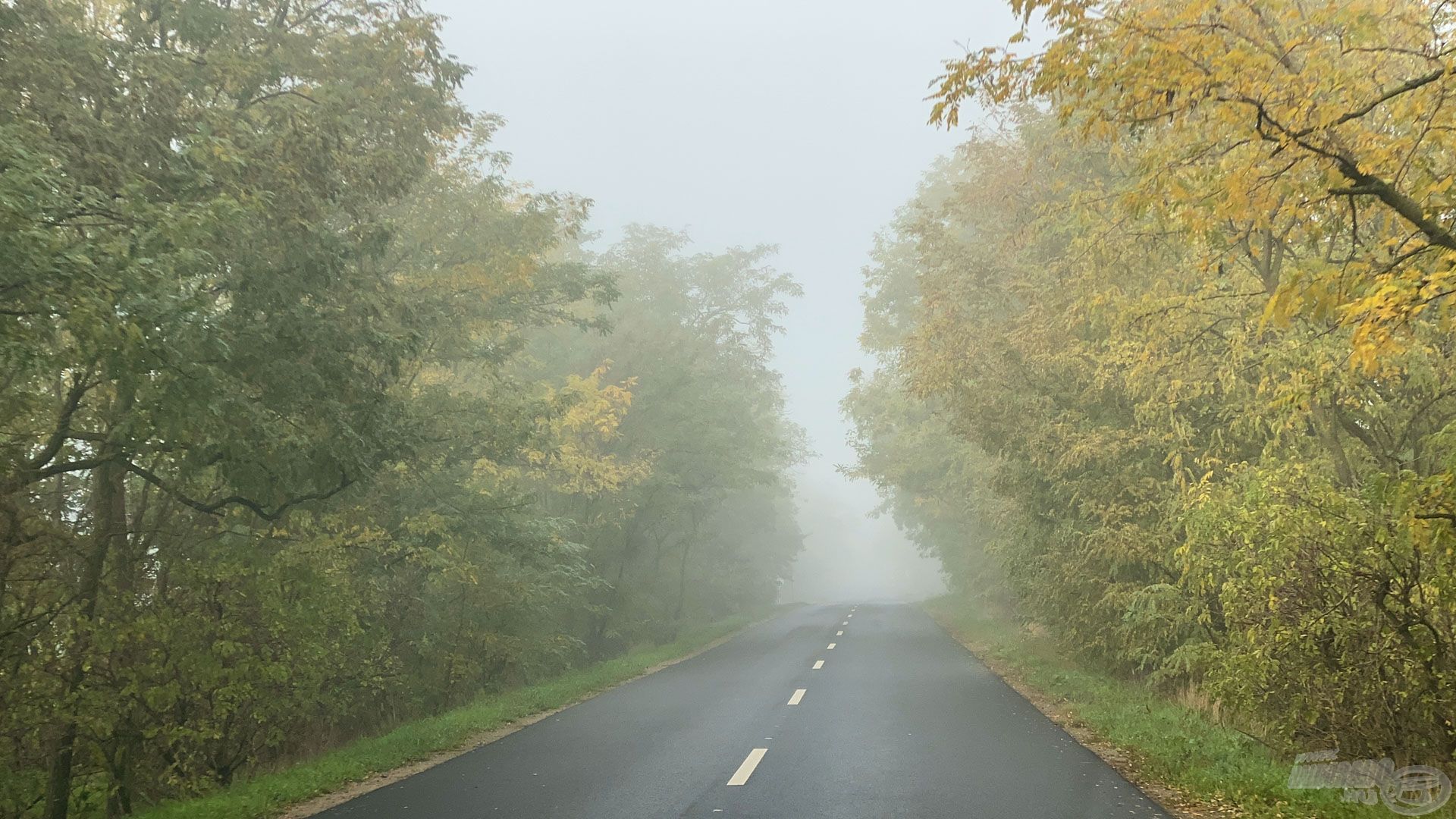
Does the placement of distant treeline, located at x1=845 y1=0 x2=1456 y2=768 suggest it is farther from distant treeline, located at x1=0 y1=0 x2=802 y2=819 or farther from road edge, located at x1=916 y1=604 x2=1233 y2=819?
distant treeline, located at x1=0 y1=0 x2=802 y2=819

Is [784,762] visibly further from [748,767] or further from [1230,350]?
[1230,350]

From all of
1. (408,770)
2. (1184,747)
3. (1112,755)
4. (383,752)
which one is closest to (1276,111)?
(1184,747)

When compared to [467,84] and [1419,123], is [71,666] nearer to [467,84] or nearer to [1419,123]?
[467,84]

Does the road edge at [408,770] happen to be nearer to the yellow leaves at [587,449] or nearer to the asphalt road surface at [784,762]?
the asphalt road surface at [784,762]

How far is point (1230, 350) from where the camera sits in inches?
399

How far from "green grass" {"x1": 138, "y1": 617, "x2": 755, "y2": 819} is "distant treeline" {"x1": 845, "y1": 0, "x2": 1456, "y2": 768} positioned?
25.7 feet

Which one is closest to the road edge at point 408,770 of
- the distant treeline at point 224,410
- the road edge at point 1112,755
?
the distant treeline at point 224,410

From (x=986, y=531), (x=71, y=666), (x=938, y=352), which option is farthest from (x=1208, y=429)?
(x=986, y=531)

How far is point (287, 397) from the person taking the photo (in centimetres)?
881

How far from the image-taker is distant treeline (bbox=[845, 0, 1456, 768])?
5.42 m

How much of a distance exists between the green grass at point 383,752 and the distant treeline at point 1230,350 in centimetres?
783

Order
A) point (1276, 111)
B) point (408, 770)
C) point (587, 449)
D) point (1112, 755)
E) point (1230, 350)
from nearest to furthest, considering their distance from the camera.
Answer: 1. point (1276, 111)
2. point (1112, 755)
3. point (408, 770)
4. point (1230, 350)
5. point (587, 449)

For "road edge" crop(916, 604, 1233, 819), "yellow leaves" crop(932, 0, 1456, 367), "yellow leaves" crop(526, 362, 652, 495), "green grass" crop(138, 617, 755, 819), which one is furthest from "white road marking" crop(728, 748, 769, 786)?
"yellow leaves" crop(526, 362, 652, 495)

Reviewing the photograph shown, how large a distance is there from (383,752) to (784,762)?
175 inches
